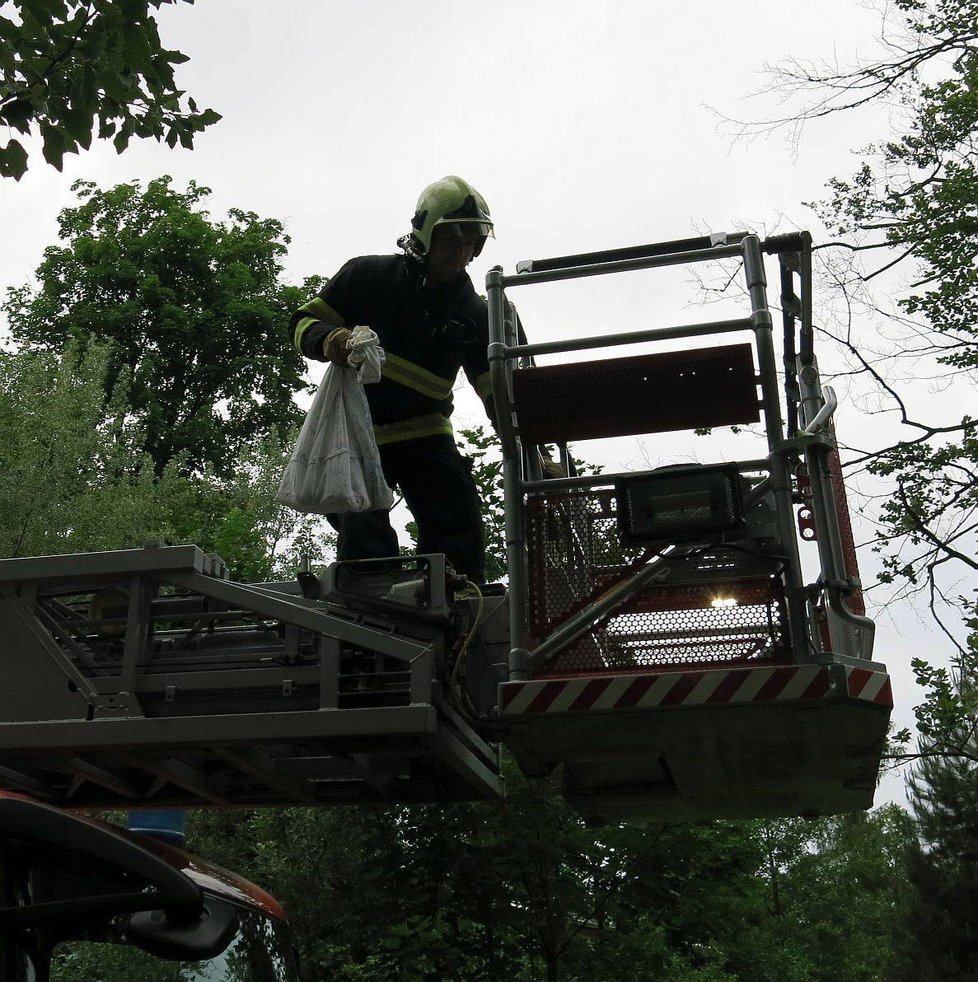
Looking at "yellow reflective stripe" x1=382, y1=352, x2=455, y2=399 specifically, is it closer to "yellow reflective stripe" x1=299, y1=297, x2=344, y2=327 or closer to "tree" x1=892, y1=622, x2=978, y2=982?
"yellow reflective stripe" x1=299, y1=297, x2=344, y2=327

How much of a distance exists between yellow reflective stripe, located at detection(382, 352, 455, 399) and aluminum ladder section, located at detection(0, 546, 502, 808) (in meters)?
1.08

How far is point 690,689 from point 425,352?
2.15m

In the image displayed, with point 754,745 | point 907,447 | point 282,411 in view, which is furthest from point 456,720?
point 282,411

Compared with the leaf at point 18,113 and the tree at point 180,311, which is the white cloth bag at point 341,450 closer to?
the leaf at point 18,113

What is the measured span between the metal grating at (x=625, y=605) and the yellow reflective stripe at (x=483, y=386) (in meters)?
A: 1.18

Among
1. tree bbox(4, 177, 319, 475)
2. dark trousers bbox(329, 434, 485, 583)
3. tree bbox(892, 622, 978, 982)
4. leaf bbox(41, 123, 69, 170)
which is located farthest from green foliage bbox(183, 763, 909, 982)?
tree bbox(4, 177, 319, 475)

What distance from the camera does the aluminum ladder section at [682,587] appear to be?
4000mm

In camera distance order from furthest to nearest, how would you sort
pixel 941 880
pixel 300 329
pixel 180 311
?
pixel 180 311
pixel 941 880
pixel 300 329

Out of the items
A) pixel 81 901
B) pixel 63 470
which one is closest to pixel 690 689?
pixel 81 901

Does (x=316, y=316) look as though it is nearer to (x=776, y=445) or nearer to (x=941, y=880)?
(x=776, y=445)

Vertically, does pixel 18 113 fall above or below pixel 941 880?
above

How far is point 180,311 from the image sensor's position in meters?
25.2

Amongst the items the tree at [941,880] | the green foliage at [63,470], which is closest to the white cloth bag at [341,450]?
the green foliage at [63,470]

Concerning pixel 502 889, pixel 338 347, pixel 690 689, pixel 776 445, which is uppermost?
pixel 338 347
